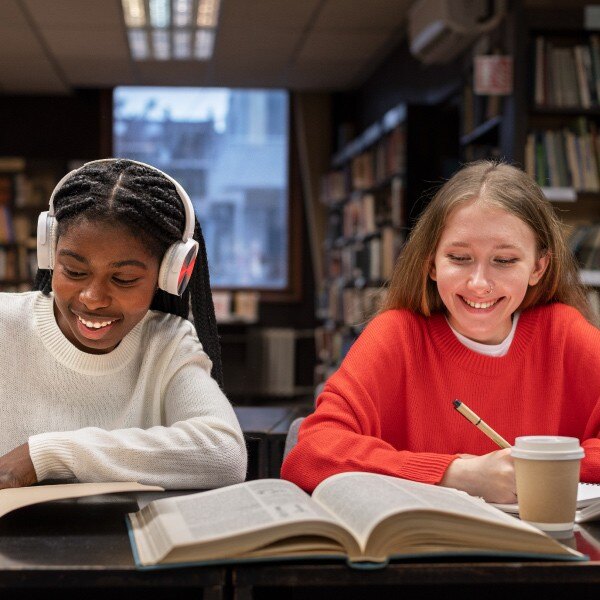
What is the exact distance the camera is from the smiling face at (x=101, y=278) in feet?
4.76

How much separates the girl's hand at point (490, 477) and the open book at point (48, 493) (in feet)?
1.35

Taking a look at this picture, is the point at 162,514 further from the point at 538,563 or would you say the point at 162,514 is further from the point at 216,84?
the point at 216,84

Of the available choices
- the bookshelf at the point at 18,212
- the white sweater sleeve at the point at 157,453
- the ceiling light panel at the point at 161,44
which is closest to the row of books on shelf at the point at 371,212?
the ceiling light panel at the point at 161,44

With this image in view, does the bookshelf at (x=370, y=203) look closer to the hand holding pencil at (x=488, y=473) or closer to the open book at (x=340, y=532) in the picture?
the hand holding pencil at (x=488, y=473)

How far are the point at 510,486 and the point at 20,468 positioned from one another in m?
0.64

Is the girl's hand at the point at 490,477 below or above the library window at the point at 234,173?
below

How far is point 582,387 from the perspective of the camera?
1611mm

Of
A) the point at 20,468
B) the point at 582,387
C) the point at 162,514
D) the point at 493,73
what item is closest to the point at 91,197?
the point at 20,468

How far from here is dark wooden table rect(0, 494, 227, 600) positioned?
0.88 m

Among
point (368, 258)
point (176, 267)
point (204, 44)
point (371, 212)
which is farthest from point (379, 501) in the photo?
point (204, 44)

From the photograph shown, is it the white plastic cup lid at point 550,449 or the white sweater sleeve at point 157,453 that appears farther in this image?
the white sweater sleeve at point 157,453

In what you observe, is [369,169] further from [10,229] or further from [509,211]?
[509,211]

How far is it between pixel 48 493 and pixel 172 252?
0.51 metres

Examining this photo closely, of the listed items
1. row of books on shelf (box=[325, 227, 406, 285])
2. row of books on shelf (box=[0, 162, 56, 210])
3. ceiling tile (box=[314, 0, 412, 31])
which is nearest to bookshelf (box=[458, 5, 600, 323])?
row of books on shelf (box=[325, 227, 406, 285])
